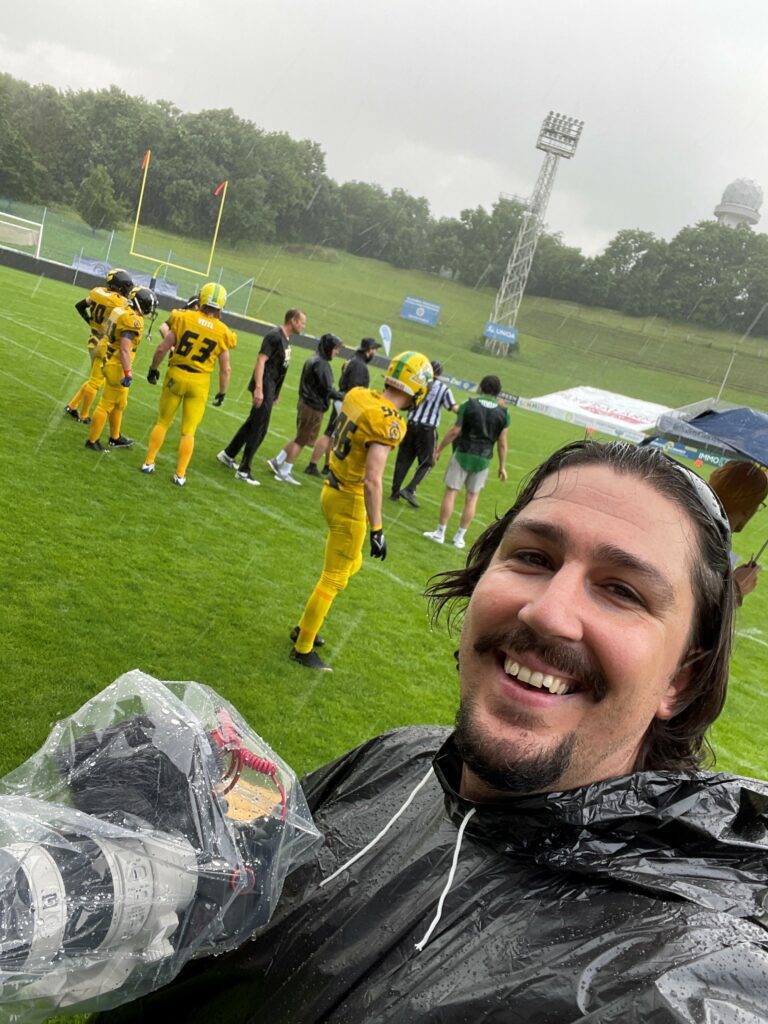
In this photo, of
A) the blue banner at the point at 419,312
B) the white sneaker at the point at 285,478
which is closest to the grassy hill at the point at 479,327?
the blue banner at the point at 419,312

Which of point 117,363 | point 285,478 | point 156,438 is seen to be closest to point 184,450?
point 156,438

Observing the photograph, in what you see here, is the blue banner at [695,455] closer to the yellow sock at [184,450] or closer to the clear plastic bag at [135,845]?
the yellow sock at [184,450]

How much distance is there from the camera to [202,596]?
5914 mm

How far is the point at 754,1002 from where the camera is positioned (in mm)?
899

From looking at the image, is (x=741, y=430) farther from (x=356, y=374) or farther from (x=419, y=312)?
(x=419, y=312)

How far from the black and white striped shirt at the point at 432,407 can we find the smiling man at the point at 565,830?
9.17 metres

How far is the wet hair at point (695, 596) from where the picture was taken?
144cm

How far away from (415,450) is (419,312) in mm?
48185

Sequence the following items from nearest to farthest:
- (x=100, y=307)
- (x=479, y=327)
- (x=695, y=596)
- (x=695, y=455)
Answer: (x=695, y=596) < (x=100, y=307) < (x=695, y=455) < (x=479, y=327)

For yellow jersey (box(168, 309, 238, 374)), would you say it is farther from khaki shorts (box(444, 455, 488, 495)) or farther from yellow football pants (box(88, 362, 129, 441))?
khaki shorts (box(444, 455, 488, 495))

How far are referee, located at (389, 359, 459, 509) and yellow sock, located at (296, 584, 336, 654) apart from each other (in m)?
5.66

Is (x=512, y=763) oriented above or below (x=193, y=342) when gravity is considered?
above

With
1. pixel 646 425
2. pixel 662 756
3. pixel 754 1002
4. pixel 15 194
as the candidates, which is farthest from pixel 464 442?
pixel 15 194

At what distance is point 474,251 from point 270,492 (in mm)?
68649
